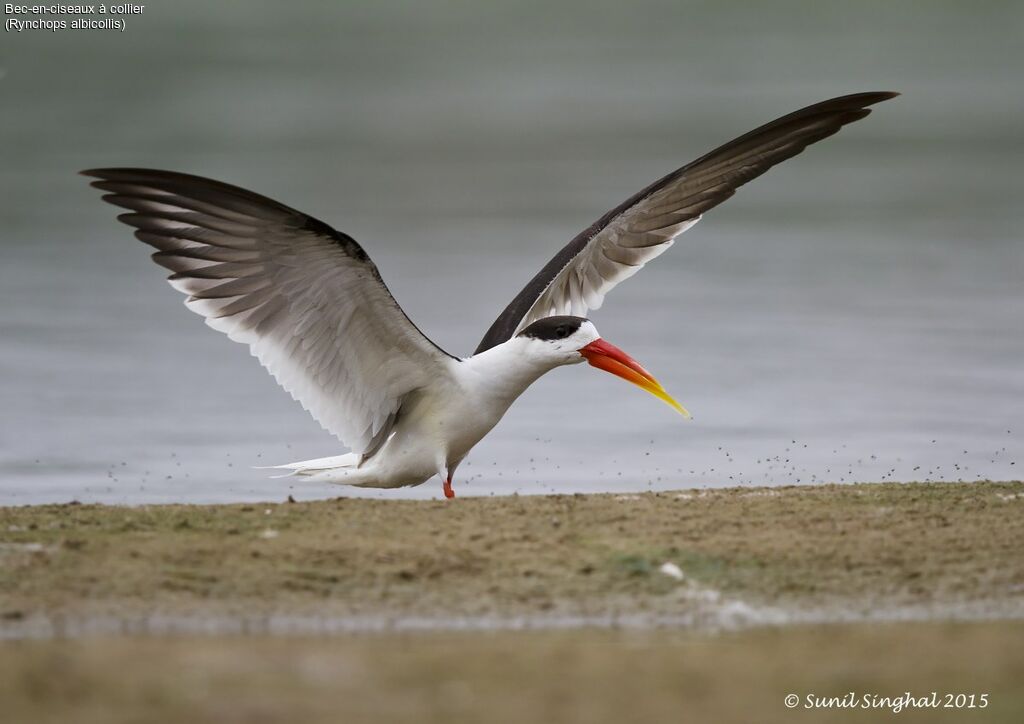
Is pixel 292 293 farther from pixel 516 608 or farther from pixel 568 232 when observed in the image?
pixel 568 232

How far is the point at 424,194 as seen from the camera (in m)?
22.1

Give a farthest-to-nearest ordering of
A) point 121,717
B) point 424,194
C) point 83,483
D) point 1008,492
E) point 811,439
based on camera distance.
Result: point 424,194 < point 811,439 < point 83,483 < point 1008,492 < point 121,717

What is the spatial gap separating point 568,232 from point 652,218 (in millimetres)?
8231

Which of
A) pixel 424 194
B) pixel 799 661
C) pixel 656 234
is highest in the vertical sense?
pixel 424 194

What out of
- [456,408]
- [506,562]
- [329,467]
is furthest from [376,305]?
[506,562]

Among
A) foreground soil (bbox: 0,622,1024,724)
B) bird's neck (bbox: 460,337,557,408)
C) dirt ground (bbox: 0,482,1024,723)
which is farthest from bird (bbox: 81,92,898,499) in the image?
foreground soil (bbox: 0,622,1024,724)

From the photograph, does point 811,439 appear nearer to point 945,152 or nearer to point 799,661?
point 799,661

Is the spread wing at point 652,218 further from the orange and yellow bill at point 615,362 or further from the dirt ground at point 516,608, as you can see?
the dirt ground at point 516,608

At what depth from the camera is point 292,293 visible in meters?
9.09

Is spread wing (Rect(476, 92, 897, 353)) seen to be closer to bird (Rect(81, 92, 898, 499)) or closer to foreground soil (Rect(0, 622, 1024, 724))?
bird (Rect(81, 92, 898, 499))

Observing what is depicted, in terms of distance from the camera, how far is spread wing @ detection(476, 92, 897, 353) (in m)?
10.6

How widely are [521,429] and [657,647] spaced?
637 centimetres

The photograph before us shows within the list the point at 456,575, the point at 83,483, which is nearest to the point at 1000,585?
the point at 456,575

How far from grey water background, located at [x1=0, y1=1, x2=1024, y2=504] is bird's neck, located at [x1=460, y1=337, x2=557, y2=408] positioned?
4.45ft
